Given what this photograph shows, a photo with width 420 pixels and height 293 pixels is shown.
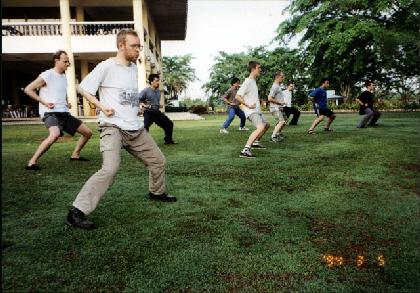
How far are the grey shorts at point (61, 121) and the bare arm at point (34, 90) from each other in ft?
0.75

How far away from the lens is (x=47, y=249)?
280cm

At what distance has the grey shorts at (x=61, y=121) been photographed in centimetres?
597

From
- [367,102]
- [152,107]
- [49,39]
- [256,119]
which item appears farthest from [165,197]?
[49,39]

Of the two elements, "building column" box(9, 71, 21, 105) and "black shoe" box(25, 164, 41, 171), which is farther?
"building column" box(9, 71, 21, 105)

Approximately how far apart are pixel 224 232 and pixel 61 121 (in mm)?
4080

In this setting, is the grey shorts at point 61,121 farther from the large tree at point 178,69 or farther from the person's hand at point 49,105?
the large tree at point 178,69

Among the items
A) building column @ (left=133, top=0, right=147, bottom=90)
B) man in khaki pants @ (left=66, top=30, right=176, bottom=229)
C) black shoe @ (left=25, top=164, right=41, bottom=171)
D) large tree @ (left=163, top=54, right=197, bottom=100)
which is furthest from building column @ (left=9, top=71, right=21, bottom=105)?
large tree @ (left=163, top=54, right=197, bottom=100)

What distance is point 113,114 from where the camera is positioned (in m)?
3.51

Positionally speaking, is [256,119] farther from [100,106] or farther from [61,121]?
[100,106]

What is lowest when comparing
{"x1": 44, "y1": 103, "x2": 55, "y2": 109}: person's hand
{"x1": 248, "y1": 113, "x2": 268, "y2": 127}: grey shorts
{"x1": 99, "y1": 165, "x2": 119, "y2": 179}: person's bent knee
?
{"x1": 99, "y1": 165, "x2": 119, "y2": 179}: person's bent knee

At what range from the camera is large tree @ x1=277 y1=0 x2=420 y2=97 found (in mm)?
24688

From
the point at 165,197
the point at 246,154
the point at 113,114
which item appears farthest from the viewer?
the point at 246,154

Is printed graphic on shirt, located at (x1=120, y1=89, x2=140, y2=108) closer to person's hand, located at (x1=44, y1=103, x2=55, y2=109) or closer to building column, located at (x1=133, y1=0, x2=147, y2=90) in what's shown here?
person's hand, located at (x1=44, y1=103, x2=55, y2=109)

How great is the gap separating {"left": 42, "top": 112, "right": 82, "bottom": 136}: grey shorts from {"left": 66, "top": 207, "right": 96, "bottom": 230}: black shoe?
3.11 meters
